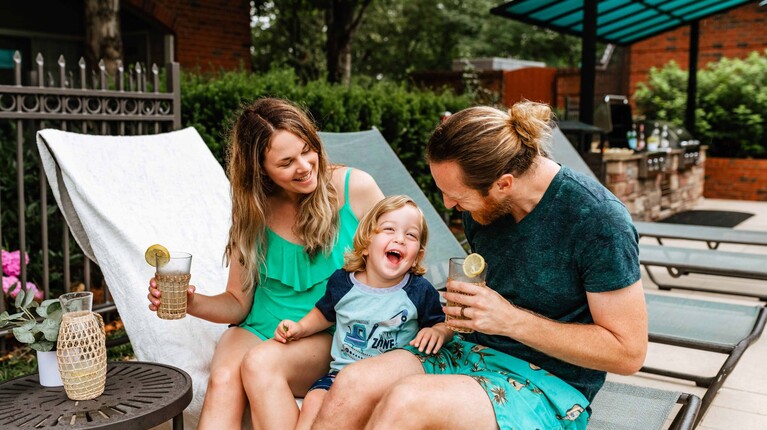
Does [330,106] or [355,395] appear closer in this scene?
[355,395]

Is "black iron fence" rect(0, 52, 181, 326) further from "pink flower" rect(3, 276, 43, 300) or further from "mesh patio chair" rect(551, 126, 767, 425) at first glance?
"mesh patio chair" rect(551, 126, 767, 425)

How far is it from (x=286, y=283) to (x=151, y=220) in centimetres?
73

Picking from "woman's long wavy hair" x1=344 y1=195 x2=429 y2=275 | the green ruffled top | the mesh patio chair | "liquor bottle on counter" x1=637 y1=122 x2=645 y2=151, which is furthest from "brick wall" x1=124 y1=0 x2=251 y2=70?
"woman's long wavy hair" x1=344 y1=195 x2=429 y2=275

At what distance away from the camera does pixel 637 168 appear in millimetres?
8562

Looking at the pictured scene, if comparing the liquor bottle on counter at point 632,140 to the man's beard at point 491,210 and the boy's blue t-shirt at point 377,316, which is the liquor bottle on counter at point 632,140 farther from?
the man's beard at point 491,210

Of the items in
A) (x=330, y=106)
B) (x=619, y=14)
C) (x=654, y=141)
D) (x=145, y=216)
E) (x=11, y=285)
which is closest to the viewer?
(x=145, y=216)

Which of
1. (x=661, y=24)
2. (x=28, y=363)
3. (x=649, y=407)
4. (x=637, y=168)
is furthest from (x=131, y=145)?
(x=661, y=24)

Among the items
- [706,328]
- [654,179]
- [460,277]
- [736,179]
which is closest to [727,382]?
[706,328]

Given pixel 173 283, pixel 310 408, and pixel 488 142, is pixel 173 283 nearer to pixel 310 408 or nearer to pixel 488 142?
pixel 310 408

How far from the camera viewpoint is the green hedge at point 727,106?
1235 centimetres

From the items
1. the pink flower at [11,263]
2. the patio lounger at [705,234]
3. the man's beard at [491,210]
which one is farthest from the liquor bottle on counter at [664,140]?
the man's beard at [491,210]

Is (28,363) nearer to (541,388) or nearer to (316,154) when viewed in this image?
(316,154)

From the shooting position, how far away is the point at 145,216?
2832mm

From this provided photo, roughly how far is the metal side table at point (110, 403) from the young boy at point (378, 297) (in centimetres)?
39
